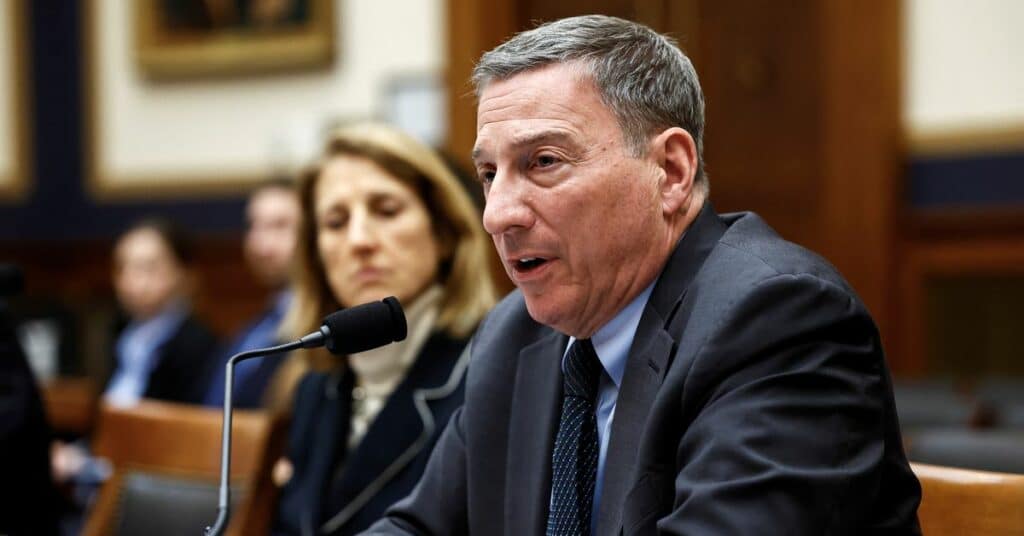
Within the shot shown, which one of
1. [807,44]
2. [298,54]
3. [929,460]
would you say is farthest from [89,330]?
[929,460]

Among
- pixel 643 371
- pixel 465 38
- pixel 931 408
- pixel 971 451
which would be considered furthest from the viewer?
pixel 465 38

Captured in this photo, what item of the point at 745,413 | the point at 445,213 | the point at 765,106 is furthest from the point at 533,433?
the point at 765,106

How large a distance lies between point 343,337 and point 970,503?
0.93 metres

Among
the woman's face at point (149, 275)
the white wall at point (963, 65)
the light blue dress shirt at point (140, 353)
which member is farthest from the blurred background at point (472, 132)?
the woman's face at point (149, 275)

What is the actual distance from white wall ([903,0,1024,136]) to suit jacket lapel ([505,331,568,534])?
156 inches

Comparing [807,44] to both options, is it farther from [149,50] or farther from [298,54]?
[149,50]

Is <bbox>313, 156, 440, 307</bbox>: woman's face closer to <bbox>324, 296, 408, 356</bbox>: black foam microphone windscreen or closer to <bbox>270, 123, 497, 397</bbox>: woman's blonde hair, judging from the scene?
<bbox>270, 123, 497, 397</bbox>: woman's blonde hair

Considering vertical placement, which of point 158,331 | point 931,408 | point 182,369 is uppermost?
point 931,408

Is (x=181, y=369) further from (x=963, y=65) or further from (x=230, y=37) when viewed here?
(x=963, y=65)

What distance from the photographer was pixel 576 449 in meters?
1.82

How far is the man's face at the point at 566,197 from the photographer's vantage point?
1.71m

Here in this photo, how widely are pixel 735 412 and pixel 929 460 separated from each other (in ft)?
3.59

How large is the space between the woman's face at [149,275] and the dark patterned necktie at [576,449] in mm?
4501

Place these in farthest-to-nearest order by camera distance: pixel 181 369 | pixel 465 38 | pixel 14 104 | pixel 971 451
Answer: pixel 14 104 < pixel 465 38 < pixel 181 369 < pixel 971 451
